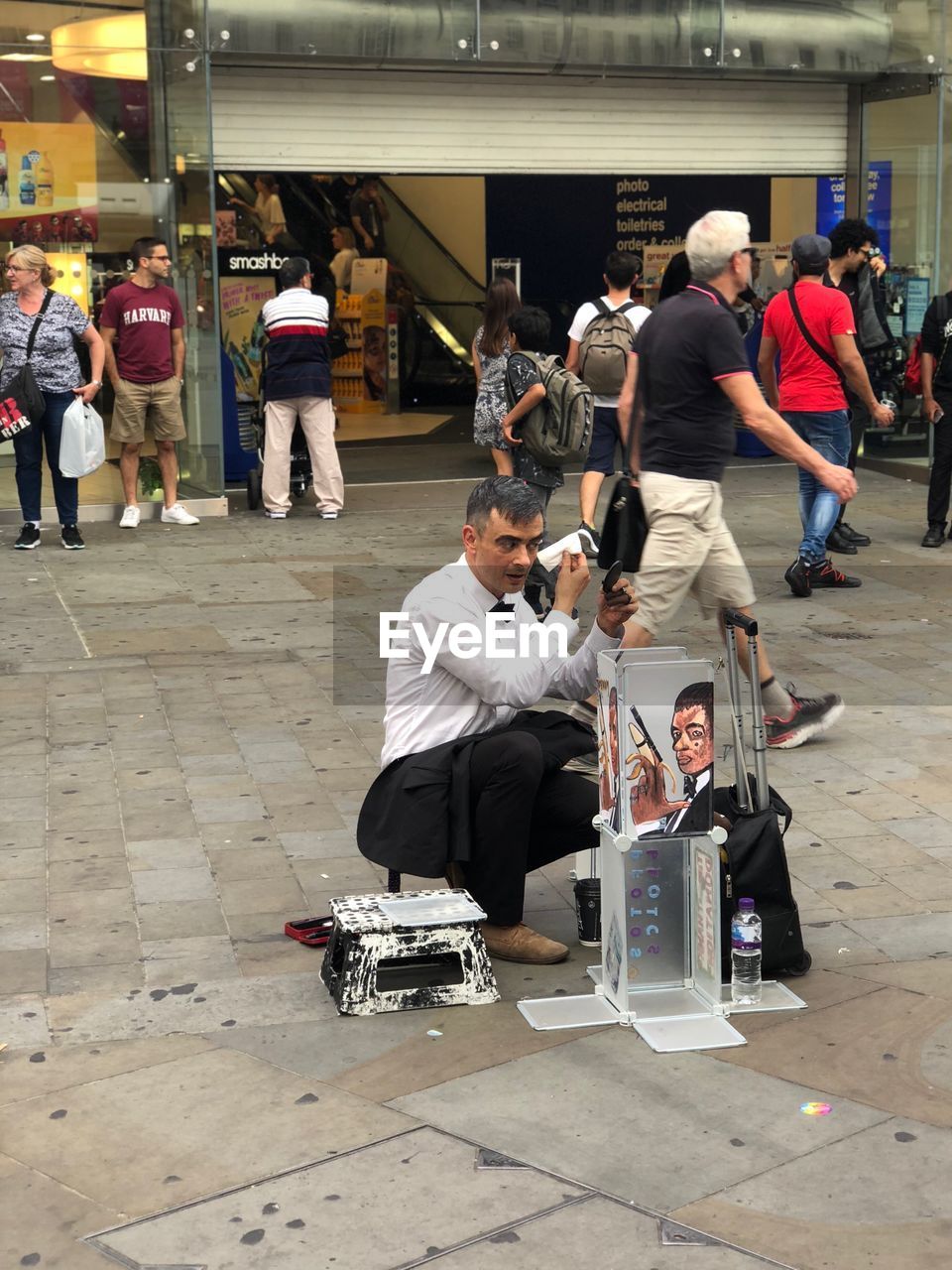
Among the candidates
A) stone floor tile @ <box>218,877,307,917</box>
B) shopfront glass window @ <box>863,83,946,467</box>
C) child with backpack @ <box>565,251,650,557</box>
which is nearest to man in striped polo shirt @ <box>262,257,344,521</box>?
child with backpack @ <box>565,251,650,557</box>

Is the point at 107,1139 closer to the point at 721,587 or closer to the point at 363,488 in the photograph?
the point at 721,587

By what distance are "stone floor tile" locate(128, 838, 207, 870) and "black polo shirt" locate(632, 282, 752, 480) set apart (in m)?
1.96

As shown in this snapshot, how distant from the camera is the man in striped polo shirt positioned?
11820 mm

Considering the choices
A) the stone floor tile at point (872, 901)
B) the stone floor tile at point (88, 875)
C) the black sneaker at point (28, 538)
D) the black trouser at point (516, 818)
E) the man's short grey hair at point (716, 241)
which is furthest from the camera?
the black sneaker at point (28, 538)

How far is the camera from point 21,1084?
3982 mm

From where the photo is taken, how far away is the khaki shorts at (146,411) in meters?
11.6

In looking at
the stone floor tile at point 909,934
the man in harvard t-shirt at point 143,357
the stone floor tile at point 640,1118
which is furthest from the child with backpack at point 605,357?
the stone floor tile at point 640,1118

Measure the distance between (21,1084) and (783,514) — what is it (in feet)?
29.0

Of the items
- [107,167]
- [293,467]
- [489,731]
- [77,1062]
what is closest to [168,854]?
[489,731]

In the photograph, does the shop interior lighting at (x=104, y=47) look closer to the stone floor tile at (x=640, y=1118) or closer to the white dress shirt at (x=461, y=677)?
the white dress shirt at (x=461, y=677)

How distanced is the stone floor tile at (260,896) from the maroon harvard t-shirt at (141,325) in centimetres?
699

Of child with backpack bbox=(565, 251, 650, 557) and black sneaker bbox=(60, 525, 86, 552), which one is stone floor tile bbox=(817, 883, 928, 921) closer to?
child with backpack bbox=(565, 251, 650, 557)

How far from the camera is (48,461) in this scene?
1084cm

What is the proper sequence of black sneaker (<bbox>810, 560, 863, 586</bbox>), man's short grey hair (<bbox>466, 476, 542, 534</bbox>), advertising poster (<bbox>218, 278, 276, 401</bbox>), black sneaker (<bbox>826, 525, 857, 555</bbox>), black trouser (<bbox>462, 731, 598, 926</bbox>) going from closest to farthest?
1. black trouser (<bbox>462, 731, 598, 926</bbox>)
2. man's short grey hair (<bbox>466, 476, 542, 534</bbox>)
3. black sneaker (<bbox>810, 560, 863, 586</bbox>)
4. black sneaker (<bbox>826, 525, 857, 555</bbox>)
5. advertising poster (<bbox>218, 278, 276, 401</bbox>)
